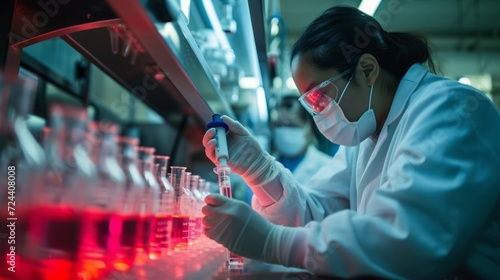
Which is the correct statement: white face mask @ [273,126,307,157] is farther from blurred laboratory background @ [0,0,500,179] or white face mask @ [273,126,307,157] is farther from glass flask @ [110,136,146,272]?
glass flask @ [110,136,146,272]

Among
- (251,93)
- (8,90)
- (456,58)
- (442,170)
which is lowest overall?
(442,170)

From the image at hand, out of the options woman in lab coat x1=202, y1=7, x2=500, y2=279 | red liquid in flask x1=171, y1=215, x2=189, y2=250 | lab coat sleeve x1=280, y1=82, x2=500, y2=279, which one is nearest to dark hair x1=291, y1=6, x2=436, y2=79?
woman in lab coat x1=202, y1=7, x2=500, y2=279

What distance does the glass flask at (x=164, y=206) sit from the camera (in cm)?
120

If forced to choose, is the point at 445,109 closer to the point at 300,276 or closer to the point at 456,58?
the point at 300,276

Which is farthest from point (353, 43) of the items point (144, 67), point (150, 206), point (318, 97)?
point (150, 206)

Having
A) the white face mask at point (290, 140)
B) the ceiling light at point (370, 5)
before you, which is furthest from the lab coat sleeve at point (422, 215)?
the white face mask at point (290, 140)

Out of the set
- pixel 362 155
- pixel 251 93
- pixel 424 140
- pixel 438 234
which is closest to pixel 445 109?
pixel 424 140

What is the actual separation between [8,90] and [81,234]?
1.03 feet

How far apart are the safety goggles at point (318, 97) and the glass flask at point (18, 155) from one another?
87 cm

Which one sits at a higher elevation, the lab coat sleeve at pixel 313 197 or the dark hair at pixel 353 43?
the dark hair at pixel 353 43

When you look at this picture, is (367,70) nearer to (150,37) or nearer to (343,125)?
(343,125)

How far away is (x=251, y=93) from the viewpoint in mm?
2998

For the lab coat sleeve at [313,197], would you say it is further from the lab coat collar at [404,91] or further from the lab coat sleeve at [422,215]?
the lab coat sleeve at [422,215]

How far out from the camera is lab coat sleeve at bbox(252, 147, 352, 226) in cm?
156
